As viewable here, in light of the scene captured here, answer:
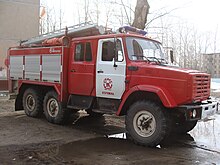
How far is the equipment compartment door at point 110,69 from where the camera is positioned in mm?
7324

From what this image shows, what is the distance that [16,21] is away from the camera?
17031 millimetres

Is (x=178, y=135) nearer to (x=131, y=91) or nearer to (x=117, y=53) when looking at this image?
(x=131, y=91)

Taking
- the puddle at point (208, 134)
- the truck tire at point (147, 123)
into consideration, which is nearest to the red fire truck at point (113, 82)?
the truck tire at point (147, 123)

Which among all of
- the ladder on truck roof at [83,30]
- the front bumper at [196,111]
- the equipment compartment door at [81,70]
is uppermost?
the ladder on truck roof at [83,30]

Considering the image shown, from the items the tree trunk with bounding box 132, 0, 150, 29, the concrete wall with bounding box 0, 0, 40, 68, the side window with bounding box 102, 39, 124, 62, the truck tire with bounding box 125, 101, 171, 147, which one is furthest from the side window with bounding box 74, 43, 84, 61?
the concrete wall with bounding box 0, 0, 40, 68

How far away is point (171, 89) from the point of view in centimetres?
646

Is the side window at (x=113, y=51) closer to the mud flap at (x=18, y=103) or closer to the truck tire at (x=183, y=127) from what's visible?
the truck tire at (x=183, y=127)

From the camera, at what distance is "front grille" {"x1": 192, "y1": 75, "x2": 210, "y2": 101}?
6.43 m

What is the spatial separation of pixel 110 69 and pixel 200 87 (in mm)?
2192

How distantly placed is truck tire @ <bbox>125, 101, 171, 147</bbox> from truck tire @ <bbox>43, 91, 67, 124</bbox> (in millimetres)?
2614

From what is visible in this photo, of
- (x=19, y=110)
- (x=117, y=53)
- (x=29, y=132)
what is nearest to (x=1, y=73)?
(x=19, y=110)

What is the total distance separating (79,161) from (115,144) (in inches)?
59.7

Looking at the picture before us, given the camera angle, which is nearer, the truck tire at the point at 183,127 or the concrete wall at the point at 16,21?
the truck tire at the point at 183,127

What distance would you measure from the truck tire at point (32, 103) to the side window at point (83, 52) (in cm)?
230
